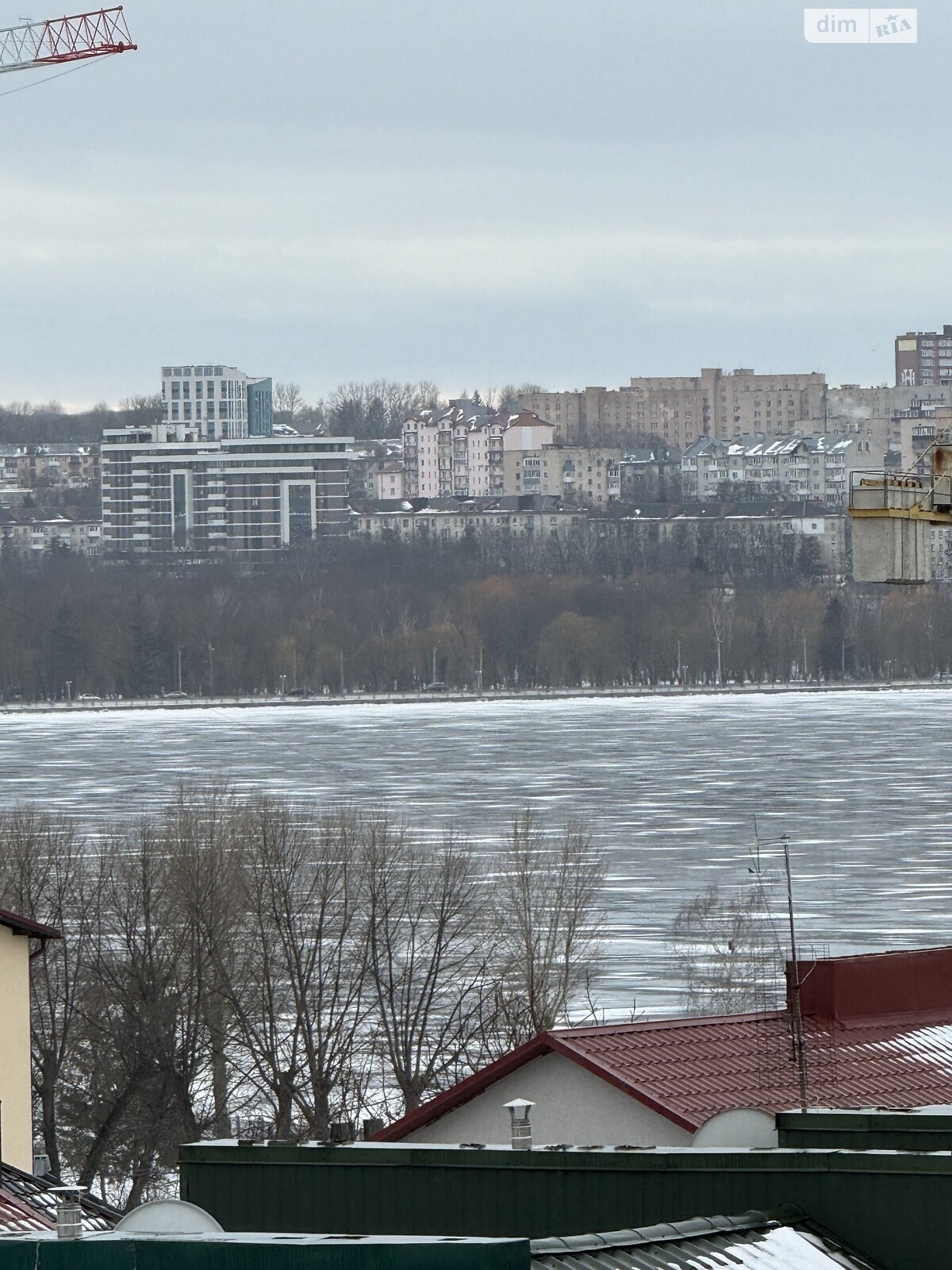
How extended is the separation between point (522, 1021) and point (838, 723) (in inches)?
3296

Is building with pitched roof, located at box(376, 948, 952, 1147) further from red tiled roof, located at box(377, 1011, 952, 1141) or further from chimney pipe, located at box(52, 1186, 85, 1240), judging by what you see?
chimney pipe, located at box(52, 1186, 85, 1240)

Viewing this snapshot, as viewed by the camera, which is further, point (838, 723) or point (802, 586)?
point (802, 586)

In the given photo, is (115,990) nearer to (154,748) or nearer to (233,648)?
(154,748)

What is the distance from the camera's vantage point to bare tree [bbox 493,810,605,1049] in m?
26.0

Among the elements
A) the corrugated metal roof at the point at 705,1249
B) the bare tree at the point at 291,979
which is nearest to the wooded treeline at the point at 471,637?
the bare tree at the point at 291,979

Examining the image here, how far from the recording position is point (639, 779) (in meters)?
71.2

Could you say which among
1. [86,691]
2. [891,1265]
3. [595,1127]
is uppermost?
[891,1265]

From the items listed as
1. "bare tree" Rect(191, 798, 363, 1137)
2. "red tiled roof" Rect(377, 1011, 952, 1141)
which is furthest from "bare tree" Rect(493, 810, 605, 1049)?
"red tiled roof" Rect(377, 1011, 952, 1141)

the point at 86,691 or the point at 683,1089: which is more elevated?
the point at 683,1089

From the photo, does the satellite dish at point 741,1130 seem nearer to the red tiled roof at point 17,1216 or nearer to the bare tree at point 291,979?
the red tiled roof at point 17,1216

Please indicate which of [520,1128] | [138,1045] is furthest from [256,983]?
[520,1128]

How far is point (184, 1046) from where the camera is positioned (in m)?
25.1

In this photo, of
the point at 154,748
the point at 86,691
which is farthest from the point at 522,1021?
the point at 86,691

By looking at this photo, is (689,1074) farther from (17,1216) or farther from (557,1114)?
(17,1216)
